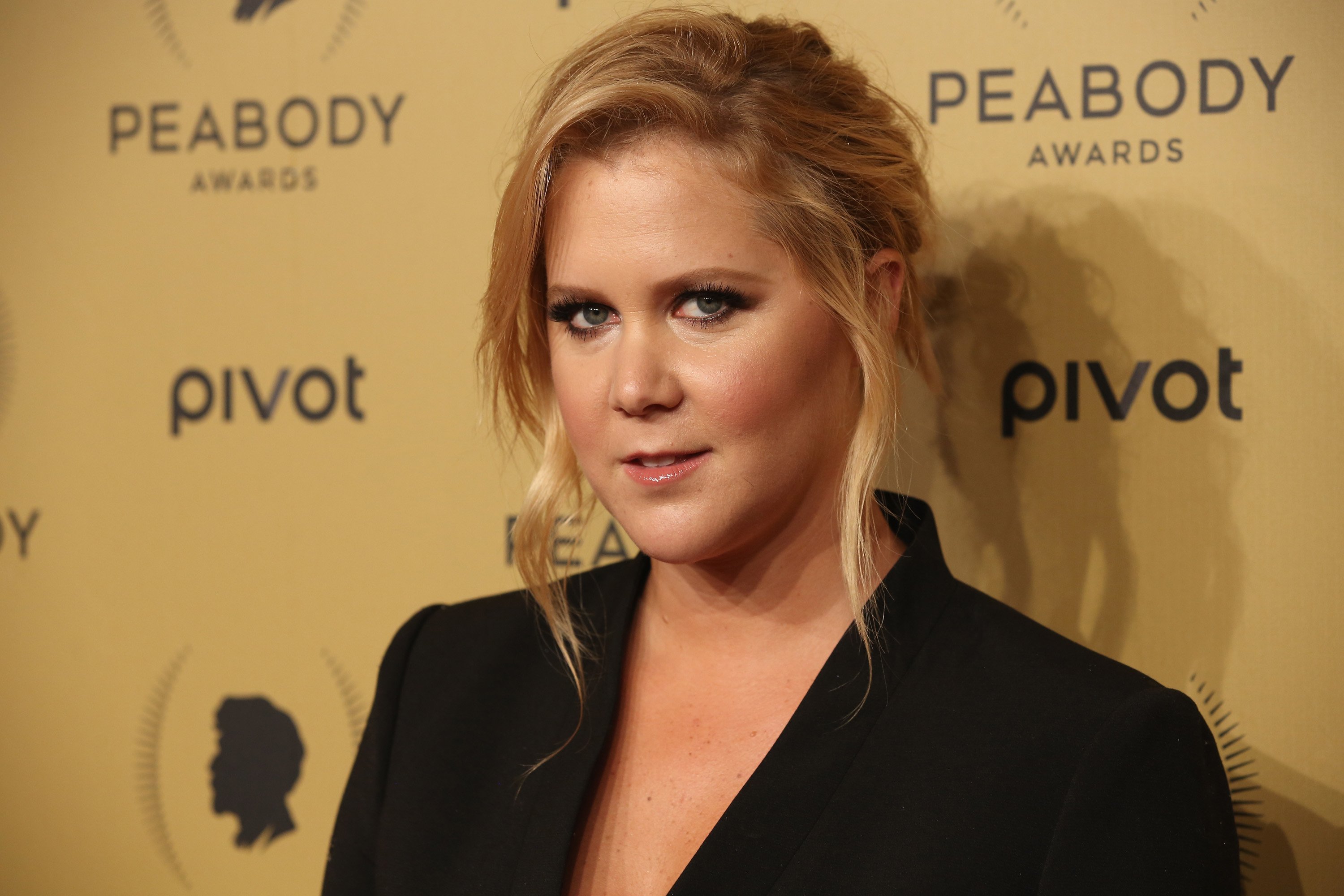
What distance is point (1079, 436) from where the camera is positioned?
1.29 m

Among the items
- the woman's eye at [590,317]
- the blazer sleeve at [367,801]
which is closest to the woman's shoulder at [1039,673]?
the woman's eye at [590,317]

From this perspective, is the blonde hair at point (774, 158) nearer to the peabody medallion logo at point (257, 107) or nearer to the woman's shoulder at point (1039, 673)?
the woman's shoulder at point (1039, 673)

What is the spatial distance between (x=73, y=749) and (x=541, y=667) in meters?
0.82

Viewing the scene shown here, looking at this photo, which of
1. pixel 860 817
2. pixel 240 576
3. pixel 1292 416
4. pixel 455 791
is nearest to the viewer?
pixel 860 817

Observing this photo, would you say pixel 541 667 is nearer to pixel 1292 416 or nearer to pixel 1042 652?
pixel 1042 652

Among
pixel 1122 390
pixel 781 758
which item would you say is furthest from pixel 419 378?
pixel 1122 390

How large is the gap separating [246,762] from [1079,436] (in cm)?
116

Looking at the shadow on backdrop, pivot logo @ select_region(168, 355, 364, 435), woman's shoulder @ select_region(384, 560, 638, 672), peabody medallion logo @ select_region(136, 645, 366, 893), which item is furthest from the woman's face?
peabody medallion logo @ select_region(136, 645, 366, 893)

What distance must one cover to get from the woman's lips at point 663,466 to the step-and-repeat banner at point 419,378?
0.48 meters

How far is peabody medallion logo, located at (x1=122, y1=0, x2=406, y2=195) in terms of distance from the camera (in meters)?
1.47

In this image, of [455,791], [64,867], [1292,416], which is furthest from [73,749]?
[1292,416]

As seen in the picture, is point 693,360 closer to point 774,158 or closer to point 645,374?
point 645,374

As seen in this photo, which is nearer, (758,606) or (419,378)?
(758,606)

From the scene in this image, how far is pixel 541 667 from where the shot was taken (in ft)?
3.85
